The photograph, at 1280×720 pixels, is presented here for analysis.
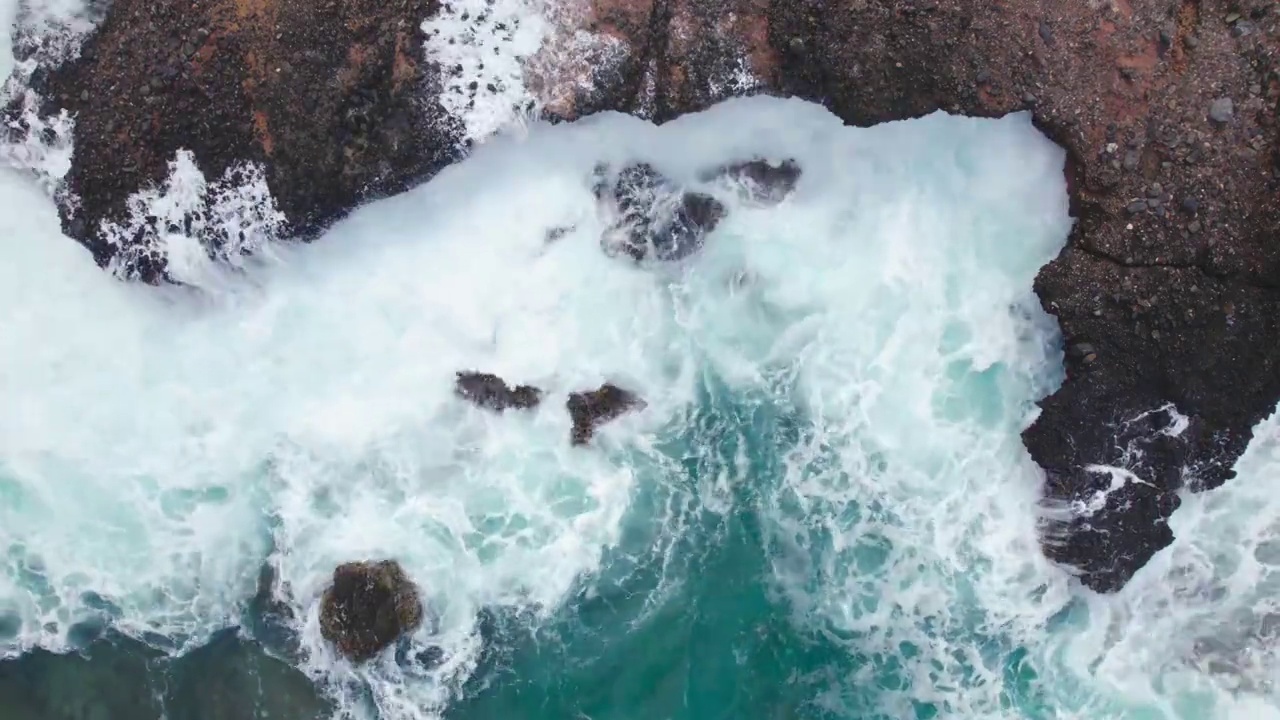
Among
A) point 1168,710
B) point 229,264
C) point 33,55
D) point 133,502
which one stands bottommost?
point 1168,710

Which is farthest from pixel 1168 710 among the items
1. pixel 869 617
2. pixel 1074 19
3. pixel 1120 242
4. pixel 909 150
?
pixel 1074 19

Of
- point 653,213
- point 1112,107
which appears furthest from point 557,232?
point 1112,107

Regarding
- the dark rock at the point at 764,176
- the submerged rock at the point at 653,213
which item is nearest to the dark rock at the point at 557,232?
the submerged rock at the point at 653,213

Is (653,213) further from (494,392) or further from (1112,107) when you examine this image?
(1112,107)

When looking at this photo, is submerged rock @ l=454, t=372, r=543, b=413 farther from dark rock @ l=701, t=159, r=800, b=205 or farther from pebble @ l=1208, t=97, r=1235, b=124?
pebble @ l=1208, t=97, r=1235, b=124

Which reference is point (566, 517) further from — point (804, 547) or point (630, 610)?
point (804, 547)

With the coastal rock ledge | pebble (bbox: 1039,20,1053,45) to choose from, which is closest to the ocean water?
the coastal rock ledge

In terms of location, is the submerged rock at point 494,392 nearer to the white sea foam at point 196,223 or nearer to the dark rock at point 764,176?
the white sea foam at point 196,223
